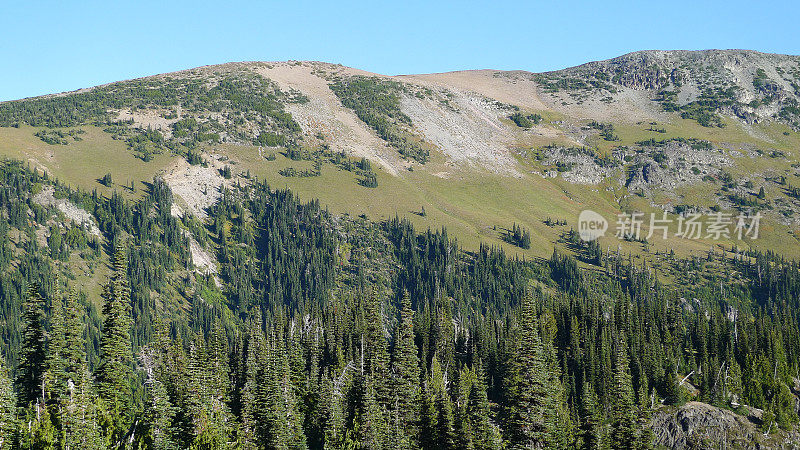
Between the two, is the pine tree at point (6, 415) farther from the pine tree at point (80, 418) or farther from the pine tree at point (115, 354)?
the pine tree at point (115, 354)

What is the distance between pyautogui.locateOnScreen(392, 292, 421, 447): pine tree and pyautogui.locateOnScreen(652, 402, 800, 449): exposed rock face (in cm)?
5896

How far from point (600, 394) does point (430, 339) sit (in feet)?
98.6

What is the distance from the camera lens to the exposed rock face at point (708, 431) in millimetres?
125250

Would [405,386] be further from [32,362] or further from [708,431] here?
[708,431]

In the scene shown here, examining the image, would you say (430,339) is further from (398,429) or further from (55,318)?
(55,318)

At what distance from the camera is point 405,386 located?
80750 millimetres

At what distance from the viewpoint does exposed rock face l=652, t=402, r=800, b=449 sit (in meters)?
125

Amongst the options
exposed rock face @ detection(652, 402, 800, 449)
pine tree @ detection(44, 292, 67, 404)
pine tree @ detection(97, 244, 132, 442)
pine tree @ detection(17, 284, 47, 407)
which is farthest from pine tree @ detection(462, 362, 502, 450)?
exposed rock face @ detection(652, 402, 800, 449)

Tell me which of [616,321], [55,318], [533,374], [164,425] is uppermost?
[55,318]

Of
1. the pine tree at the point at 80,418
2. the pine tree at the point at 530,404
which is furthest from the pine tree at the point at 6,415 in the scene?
the pine tree at the point at 530,404

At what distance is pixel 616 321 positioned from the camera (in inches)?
6019

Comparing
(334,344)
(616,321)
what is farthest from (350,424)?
(616,321)

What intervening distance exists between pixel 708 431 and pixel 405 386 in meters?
69.9

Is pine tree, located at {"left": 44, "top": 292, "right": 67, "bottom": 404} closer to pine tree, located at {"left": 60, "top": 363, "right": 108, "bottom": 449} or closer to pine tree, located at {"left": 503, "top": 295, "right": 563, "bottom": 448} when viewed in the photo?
pine tree, located at {"left": 60, "top": 363, "right": 108, "bottom": 449}
